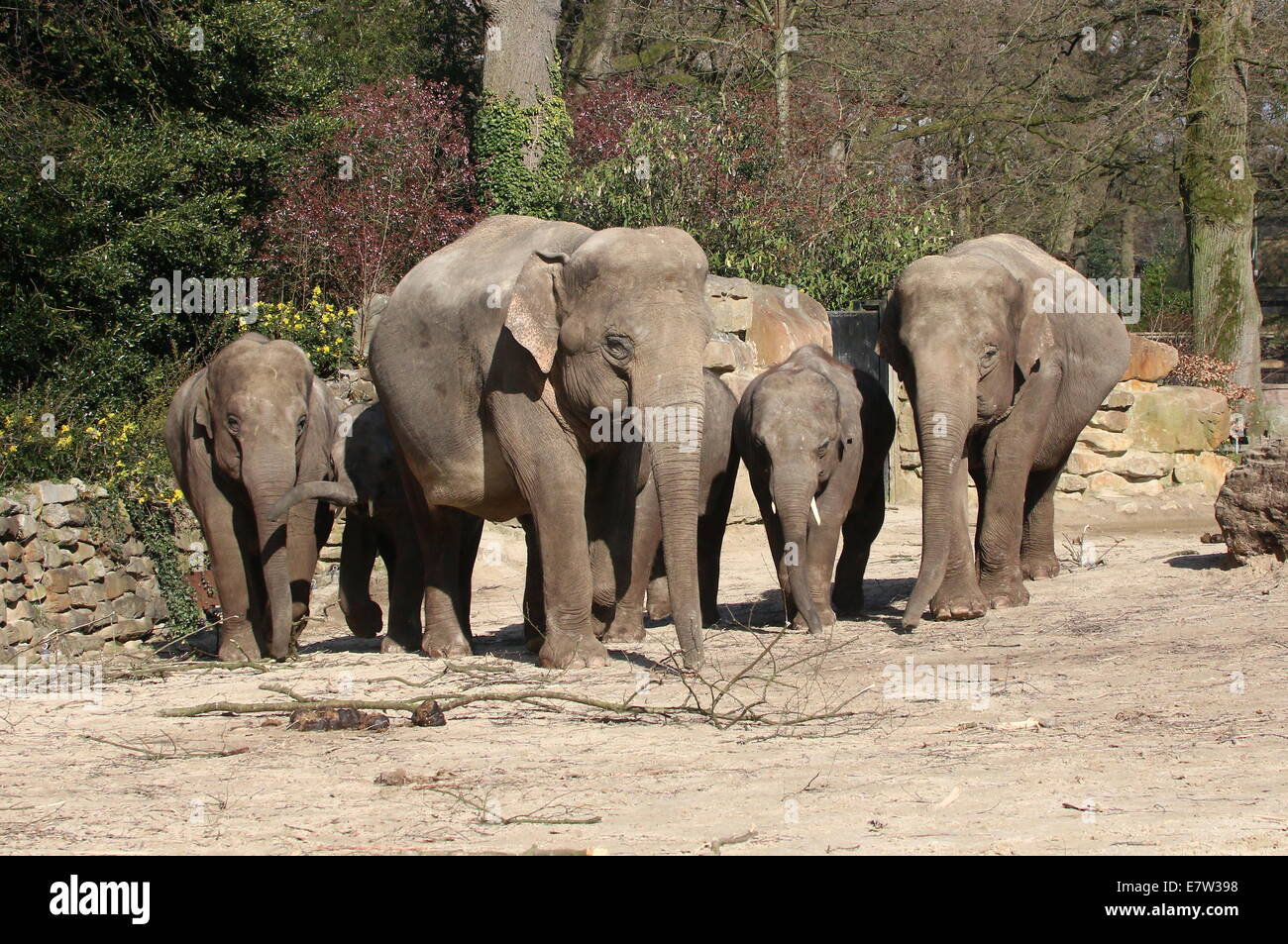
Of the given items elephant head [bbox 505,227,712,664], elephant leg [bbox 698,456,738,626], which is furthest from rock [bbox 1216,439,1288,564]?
elephant head [bbox 505,227,712,664]

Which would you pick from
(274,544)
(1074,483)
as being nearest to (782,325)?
(1074,483)

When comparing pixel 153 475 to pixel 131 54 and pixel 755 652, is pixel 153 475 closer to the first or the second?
pixel 131 54

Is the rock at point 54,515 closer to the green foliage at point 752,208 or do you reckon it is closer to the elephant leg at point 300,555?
the elephant leg at point 300,555

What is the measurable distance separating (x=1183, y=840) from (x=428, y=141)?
19950mm

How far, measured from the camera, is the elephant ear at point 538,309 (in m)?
8.14

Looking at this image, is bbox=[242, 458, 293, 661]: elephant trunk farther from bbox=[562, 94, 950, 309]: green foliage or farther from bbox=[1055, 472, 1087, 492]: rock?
bbox=[562, 94, 950, 309]: green foliage

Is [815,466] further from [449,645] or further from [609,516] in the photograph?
[449,645]

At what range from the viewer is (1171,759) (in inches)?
233

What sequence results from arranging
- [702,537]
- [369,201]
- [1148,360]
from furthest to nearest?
[369,201] → [1148,360] → [702,537]

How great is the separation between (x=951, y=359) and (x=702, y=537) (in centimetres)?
216

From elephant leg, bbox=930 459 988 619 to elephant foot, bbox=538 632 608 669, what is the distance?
2.70 metres

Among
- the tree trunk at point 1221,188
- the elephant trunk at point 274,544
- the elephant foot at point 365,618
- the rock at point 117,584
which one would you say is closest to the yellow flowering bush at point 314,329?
the rock at point 117,584

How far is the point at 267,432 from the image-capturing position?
983 cm

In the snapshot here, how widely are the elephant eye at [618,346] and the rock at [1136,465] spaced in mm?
12758
